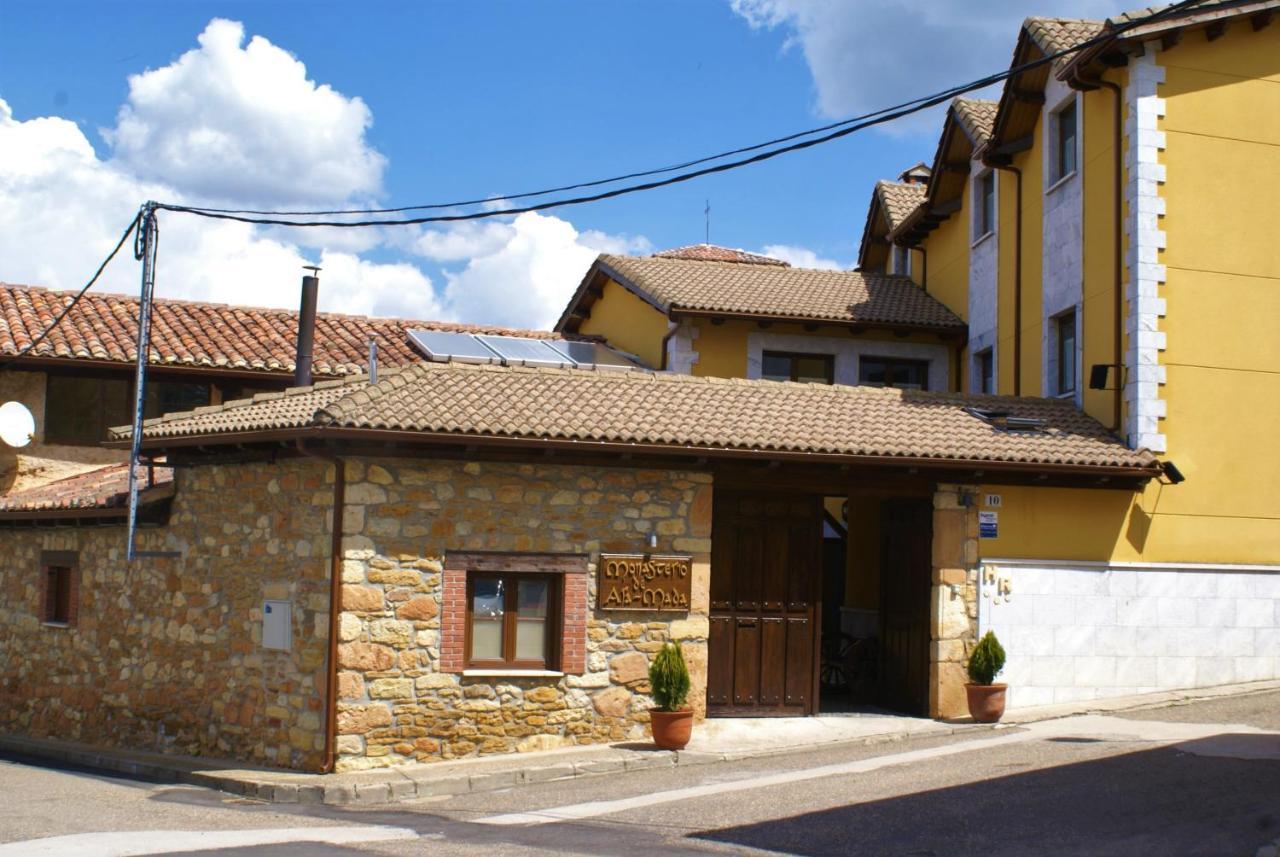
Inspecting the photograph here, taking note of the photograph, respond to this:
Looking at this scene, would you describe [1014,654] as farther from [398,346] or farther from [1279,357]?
[398,346]

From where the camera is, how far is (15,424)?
19.4 metres

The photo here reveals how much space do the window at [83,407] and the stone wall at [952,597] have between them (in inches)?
484

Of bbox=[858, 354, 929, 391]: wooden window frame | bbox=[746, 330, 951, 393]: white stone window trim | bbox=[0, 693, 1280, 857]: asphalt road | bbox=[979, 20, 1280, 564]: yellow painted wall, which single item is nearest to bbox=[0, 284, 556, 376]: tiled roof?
bbox=[746, 330, 951, 393]: white stone window trim

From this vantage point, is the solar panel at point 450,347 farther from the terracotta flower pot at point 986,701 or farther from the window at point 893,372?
the terracotta flower pot at point 986,701

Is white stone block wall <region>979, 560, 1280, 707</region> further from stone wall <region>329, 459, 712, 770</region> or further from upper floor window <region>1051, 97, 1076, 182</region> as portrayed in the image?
upper floor window <region>1051, 97, 1076, 182</region>

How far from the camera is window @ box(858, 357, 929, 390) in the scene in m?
21.9

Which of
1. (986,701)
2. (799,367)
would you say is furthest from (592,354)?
(986,701)

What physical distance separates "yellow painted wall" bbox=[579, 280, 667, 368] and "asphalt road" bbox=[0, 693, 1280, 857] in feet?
31.5

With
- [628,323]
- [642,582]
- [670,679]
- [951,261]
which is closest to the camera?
[670,679]

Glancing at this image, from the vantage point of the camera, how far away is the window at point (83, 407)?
20.3 metres

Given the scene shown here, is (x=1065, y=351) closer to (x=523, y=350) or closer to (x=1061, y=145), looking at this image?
(x=1061, y=145)

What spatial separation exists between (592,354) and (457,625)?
9.40 m

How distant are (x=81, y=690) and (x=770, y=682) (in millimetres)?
8725

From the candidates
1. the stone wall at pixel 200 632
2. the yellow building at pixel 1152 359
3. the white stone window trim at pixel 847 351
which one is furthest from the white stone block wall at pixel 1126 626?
the stone wall at pixel 200 632
